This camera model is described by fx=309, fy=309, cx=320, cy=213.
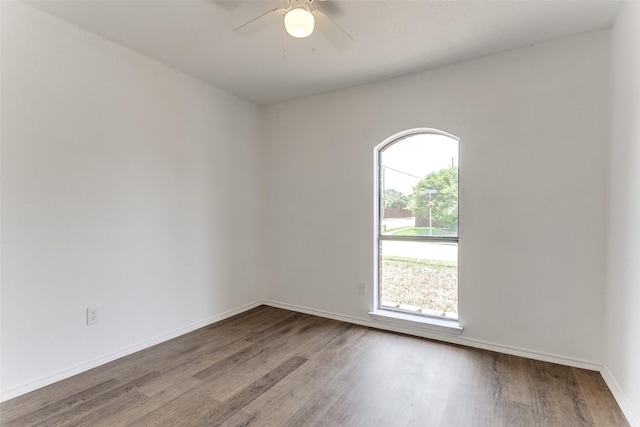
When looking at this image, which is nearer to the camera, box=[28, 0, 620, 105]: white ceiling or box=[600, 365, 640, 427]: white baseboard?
box=[600, 365, 640, 427]: white baseboard

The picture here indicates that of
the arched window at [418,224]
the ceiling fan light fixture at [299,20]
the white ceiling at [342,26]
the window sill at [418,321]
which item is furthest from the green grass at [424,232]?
the ceiling fan light fixture at [299,20]

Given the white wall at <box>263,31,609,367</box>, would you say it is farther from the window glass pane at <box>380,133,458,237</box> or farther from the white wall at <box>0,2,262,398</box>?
the white wall at <box>0,2,262,398</box>

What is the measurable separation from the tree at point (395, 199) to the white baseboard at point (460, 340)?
4.01 feet

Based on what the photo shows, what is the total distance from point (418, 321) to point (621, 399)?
55.6 inches

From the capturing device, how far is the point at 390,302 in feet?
10.9

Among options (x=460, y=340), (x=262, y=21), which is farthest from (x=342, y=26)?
(x=460, y=340)

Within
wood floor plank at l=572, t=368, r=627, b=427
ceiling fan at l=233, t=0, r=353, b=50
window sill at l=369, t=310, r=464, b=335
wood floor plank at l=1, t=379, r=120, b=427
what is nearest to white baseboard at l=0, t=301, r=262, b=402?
wood floor plank at l=1, t=379, r=120, b=427

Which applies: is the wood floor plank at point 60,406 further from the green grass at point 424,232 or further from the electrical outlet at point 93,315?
the green grass at point 424,232

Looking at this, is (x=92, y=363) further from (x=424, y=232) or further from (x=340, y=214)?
(x=424, y=232)

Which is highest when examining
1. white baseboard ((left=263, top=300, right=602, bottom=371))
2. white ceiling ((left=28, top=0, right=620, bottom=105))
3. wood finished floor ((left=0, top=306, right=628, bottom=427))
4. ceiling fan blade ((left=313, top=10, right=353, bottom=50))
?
white ceiling ((left=28, top=0, right=620, bottom=105))

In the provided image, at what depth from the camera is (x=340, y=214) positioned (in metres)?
3.49

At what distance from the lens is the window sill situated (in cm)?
283

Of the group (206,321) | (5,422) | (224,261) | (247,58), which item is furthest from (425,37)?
(5,422)

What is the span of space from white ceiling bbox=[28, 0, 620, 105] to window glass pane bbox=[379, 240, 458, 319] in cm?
176
